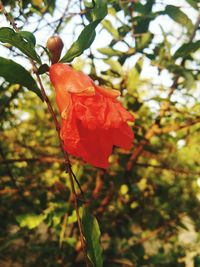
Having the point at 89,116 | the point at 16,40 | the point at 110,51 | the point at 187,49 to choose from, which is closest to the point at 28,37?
the point at 16,40

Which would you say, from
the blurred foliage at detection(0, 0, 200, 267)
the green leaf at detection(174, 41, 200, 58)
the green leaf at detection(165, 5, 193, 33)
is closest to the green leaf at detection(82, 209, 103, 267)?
the blurred foliage at detection(0, 0, 200, 267)

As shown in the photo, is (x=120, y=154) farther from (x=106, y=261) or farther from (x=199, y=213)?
(x=199, y=213)

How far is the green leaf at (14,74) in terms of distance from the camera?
63cm

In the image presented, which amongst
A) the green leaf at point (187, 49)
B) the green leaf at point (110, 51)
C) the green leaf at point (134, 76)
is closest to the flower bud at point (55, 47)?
the green leaf at point (187, 49)

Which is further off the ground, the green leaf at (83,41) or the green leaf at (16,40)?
the green leaf at (83,41)

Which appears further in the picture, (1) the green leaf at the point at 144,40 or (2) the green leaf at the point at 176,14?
(1) the green leaf at the point at 144,40

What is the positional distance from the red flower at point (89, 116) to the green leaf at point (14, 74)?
42mm

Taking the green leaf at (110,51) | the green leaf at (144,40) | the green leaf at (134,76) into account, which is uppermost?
the green leaf at (144,40)

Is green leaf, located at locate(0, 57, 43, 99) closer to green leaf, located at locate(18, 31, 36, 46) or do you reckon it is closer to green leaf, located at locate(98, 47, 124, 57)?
green leaf, located at locate(18, 31, 36, 46)

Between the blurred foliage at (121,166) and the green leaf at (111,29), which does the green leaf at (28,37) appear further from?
the green leaf at (111,29)

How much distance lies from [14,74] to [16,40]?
0.22ft

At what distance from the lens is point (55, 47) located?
0.66 m

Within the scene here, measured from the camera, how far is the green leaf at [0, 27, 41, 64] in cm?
58

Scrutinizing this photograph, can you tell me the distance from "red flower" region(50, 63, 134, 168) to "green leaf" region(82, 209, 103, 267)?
0.30 ft
